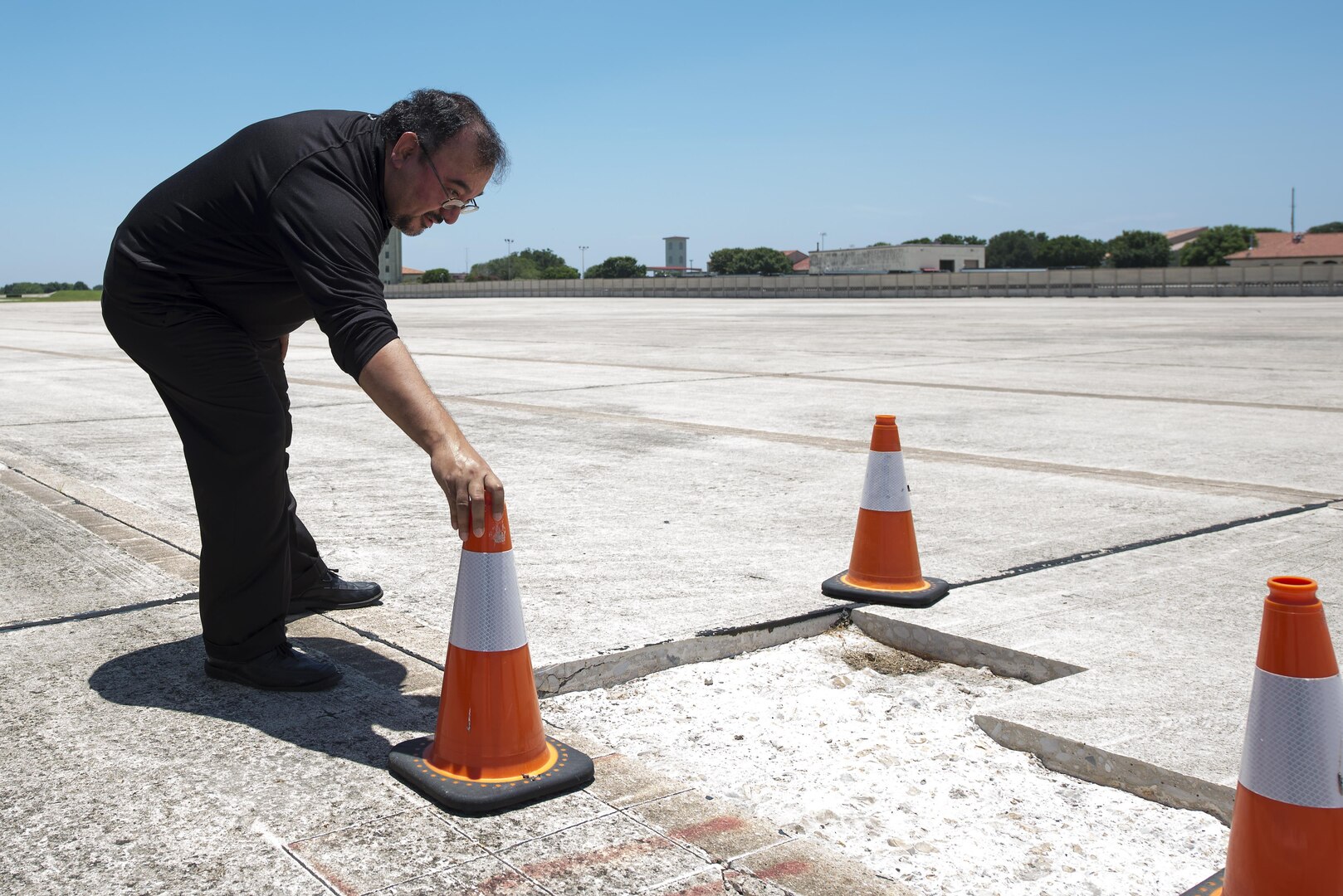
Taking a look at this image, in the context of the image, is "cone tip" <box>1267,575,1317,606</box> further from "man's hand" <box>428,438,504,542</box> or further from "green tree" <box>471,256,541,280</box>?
"green tree" <box>471,256,541,280</box>

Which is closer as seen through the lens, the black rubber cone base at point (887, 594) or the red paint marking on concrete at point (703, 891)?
the red paint marking on concrete at point (703, 891)

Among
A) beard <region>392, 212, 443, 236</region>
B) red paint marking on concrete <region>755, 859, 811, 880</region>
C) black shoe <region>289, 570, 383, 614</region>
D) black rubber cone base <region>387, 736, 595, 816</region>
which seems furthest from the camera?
black shoe <region>289, 570, 383, 614</region>

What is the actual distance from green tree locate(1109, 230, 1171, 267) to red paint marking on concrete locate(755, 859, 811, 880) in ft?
457

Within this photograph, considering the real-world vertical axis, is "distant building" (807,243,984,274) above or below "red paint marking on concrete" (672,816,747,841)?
above

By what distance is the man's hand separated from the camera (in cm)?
270

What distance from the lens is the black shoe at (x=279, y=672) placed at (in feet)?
11.3

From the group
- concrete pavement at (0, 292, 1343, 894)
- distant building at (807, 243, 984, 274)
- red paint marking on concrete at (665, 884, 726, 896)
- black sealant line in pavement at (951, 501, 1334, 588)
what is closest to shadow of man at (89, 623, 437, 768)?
concrete pavement at (0, 292, 1343, 894)

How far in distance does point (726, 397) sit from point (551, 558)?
20.3ft

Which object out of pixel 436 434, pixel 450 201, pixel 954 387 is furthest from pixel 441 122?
pixel 954 387

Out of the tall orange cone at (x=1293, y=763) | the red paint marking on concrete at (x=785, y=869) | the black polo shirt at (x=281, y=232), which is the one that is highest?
the black polo shirt at (x=281, y=232)

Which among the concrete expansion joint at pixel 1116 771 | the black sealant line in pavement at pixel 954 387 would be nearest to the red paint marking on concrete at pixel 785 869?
the concrete expansion joint at pixel 1116 771

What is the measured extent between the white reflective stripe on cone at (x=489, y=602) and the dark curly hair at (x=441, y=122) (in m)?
1.02

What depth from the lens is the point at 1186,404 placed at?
10031 millimetres

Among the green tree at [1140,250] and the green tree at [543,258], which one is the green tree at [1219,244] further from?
the green tree at [543,258]
